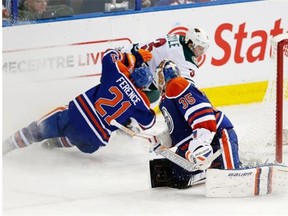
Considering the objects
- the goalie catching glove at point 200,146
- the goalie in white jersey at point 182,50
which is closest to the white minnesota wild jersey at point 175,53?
the goalie in white jersey at point 182,50

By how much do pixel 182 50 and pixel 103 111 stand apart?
0.57 m

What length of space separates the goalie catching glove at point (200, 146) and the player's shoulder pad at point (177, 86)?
8.7 inches

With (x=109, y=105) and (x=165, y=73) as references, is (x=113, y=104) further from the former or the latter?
(x=165, y=73)

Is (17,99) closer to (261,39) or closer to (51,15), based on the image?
(51,15)

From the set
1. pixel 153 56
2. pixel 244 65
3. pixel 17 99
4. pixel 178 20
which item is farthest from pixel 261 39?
pixel 17 99

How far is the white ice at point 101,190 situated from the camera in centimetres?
460

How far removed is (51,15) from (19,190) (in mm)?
1599

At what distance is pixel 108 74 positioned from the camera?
544 cm

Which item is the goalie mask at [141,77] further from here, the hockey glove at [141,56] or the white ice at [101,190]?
the white ice at [101,190]

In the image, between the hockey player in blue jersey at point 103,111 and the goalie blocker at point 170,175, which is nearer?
the goalie blocker at point 170,175

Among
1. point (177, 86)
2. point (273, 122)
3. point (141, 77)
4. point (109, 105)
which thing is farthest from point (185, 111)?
point (273, 122)

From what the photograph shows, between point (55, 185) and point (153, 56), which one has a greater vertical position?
point (153, 56)

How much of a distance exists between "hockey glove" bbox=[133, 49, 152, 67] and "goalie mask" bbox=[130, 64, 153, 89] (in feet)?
0.34

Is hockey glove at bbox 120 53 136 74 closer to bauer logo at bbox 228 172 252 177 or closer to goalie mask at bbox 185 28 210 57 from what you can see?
goalie mask at bbox 185 28 210 57
